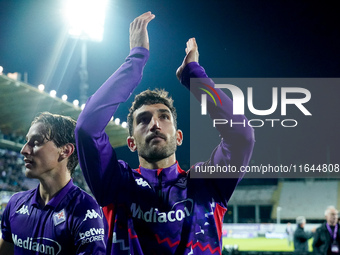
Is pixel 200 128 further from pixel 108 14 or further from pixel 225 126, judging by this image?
pixel 225 126

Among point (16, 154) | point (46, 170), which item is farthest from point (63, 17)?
point (46, 170)

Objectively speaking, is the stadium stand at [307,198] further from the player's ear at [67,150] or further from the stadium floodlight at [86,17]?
the player's ear at [67,150]

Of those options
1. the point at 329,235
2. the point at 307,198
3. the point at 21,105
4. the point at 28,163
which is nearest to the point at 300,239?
the point at 329,235

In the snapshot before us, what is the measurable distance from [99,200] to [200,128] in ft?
98.7

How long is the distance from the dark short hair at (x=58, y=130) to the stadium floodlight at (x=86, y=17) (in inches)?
886

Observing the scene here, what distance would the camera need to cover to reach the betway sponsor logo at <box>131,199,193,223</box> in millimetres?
2271

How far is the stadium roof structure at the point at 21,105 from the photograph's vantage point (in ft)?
66.0

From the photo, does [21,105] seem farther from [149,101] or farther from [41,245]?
[149,101]

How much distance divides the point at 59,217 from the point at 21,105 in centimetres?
2081

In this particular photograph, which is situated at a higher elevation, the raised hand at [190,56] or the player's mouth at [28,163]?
the raised hand at [190,56]

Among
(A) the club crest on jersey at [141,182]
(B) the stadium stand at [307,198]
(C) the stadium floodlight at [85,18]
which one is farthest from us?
(B) the stadium stand at [307,198]

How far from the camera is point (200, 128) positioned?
106 ft

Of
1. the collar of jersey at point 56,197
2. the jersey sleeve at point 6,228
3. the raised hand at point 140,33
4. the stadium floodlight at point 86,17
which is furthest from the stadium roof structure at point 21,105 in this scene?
the raised hand at point 140,33

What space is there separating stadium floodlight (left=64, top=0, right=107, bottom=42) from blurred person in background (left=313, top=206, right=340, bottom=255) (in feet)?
64.1
